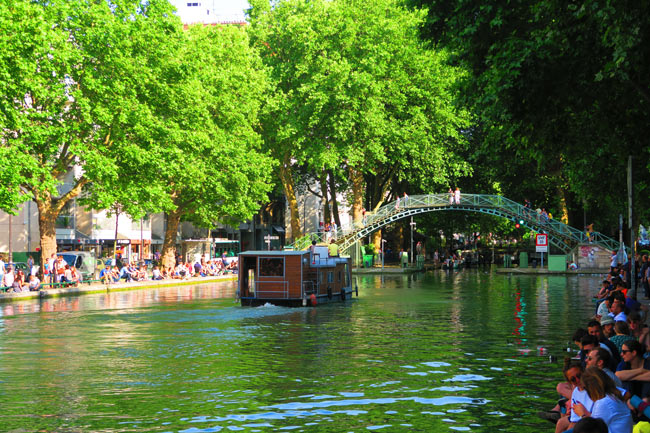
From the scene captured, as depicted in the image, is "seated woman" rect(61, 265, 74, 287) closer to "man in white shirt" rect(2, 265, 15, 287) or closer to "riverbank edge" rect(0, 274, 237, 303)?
"riverbank edge" rect(0, 274, 237, 303)

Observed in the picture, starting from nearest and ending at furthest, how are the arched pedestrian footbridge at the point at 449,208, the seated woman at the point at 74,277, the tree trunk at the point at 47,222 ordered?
the tree trunk at the point at 47,222 → the seated woman at the point at 74,277 → the arched pedestrian footbridge at the point at 449,208

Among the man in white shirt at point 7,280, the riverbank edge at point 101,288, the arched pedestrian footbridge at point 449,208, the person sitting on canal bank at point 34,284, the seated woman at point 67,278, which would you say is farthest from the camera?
the arched pedestrian footbridge at point 449,208

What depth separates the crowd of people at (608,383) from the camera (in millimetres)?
8570

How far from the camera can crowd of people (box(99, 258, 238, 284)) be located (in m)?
53.6

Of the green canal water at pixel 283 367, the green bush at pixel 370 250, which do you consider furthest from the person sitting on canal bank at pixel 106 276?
the green bush at pixel 370 250

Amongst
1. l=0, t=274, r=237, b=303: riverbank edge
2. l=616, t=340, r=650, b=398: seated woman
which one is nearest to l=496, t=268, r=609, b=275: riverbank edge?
l=0, t=274, r=237, b=303: riverbank edge

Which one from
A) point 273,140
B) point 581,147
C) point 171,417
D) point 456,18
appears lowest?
point 171,417

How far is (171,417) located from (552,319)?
18.4m

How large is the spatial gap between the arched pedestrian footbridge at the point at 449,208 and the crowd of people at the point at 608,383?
53956mm

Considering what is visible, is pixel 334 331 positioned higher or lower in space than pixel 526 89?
lower

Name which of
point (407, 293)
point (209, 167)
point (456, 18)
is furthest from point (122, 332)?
point (209, 167)

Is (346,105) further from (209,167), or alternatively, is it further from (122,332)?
(122,332)

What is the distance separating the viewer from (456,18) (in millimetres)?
21156

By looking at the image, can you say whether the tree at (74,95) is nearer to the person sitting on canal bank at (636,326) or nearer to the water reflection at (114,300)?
the water reflection at (114,300)
